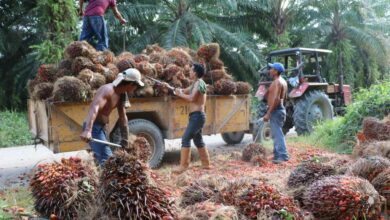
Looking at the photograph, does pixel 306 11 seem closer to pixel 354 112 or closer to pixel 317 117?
pixel 317 117

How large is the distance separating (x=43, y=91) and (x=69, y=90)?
1.98 ft

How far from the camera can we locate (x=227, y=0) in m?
15.4

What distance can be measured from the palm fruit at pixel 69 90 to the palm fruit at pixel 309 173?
11.9 feet

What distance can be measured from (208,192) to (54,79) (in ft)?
14.6

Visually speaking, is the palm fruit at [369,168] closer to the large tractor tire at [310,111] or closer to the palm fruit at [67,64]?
the palm fruit at [67,64]

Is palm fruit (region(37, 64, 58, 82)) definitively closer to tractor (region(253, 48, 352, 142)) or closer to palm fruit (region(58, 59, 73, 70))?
palm fruit (region(58, 59, 73, 70))

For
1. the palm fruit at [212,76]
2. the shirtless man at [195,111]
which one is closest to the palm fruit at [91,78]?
the shirtless man at [195,111]

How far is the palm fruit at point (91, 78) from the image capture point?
262 inches

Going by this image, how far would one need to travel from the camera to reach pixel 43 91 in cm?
665

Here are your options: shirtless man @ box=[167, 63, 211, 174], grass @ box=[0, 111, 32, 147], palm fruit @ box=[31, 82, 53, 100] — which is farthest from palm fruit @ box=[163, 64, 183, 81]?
grass @ box=[0, 111, 32, 147]

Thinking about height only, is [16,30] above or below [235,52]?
above

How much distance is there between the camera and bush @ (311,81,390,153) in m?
8.58

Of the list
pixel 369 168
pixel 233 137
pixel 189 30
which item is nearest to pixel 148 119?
pixel 233 137

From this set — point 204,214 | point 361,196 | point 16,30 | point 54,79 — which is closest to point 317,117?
point 54,79
